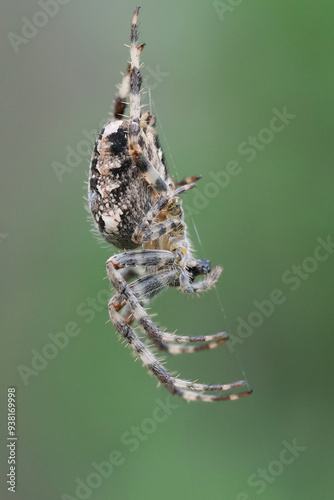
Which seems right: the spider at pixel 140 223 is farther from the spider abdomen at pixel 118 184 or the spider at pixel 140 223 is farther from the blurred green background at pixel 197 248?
the blurred green background at pixel 197 248

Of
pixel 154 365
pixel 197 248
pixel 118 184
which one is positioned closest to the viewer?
pixel 118 184

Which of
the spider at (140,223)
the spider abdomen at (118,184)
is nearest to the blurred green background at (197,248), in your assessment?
the spider at (140,223)

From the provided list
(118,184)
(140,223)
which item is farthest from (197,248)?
(118,184)

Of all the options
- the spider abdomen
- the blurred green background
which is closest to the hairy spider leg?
the spider abdomen

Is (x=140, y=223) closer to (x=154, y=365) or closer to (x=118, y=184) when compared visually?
(x=118, y=184)

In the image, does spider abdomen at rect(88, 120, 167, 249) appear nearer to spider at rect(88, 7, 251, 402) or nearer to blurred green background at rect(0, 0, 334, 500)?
spider at rect(88, 7, 251, 402)

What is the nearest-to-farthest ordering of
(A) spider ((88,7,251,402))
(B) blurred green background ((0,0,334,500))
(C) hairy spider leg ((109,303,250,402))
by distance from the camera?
(A) spider ((88,7,251,402)), (C) hairy spider leg ((109,303,250,402)), (B) blurred green background ((0,0,334,500))
